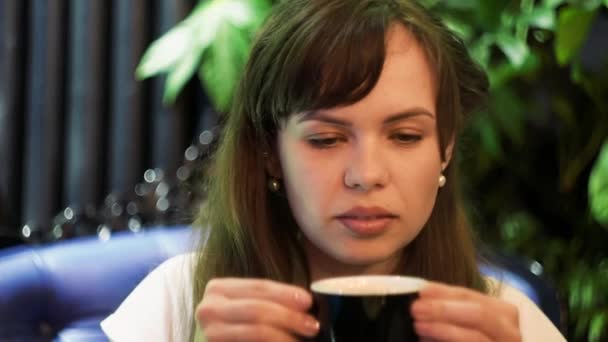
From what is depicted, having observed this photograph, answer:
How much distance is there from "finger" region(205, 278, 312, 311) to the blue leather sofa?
373mm

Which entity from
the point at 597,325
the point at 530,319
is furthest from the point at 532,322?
the point at 597,325

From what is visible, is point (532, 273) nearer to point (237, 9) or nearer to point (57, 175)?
point (237, 9)

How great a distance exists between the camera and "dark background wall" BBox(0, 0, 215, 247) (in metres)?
1.83

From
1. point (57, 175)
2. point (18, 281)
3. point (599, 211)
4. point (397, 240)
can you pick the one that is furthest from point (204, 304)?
point (57, 175)

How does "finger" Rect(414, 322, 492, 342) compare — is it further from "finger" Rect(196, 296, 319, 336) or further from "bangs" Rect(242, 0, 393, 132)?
"bangs" Rect(242, 0, 393, 132)

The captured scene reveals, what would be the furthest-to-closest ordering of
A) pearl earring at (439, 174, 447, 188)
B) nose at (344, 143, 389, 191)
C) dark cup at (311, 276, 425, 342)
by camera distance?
pearl earring at (439, 174, 447, 188)
nose at (344, 143, 389, 191)
dark cup at (311, 276, 425, 342)

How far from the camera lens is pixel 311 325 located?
587 mm

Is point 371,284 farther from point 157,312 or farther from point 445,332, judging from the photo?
point 157,312

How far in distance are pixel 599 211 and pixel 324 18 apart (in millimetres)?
905

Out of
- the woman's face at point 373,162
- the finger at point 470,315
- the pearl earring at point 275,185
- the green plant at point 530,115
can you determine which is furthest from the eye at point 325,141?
the green plant at point 530,115

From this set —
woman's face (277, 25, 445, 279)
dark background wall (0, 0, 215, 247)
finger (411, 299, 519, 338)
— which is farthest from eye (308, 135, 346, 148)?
dark background wall (0, 0, 215, 247)

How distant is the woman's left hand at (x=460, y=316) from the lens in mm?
595

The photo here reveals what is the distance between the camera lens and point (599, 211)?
152 centimetres

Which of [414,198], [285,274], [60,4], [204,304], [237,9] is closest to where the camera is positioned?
[204,304]
